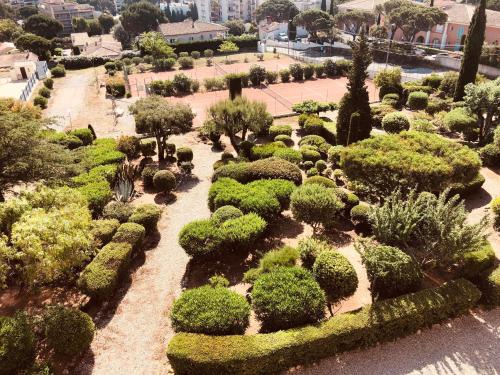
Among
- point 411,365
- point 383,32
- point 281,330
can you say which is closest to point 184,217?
point 281,330

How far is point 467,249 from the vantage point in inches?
523

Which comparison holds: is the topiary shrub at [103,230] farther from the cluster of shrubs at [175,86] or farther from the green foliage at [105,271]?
the cluster of shrubs at [175,86]

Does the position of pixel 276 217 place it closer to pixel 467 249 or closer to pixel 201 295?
pixel 201 295

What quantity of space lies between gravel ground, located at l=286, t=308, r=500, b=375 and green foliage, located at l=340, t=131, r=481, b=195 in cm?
602

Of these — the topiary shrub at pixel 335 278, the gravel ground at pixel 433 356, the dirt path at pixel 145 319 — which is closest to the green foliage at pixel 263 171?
the dirt path at pixel 145 319

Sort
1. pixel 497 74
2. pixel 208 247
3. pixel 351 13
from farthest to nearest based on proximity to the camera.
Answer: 1. pixel 351 13
2. pixel 497 74
3. pixel 208 247

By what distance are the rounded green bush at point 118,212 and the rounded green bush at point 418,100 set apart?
2790cm

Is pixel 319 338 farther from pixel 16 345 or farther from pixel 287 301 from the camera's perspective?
pixel 16 345

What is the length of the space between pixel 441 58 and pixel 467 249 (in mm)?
48447

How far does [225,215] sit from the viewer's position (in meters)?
17.1

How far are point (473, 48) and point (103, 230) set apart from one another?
33.1 metres

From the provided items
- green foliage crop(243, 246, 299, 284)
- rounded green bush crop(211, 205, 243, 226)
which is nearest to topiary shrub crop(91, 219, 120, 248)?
rounded green bush crop(211, 205, 243, 226)

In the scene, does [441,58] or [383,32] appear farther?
[383,32]

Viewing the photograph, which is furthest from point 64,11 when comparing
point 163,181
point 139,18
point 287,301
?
point 287,301
